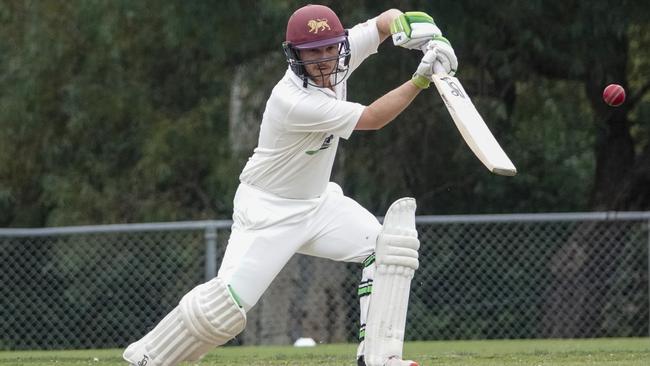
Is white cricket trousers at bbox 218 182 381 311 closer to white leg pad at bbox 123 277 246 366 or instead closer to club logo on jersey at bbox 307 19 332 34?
white leg pad at bbox 123 277 246 366

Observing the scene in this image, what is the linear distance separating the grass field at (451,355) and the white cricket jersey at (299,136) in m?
1.71

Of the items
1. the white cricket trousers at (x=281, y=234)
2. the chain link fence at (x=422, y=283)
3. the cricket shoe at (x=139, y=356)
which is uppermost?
the white cricket trousers at (x=281, y=234)

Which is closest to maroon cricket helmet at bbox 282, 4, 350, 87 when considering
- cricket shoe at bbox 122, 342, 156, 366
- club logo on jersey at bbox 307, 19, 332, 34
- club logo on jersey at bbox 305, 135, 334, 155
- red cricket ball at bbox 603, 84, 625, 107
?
club logo on jersey at bbox 307, 19, 332, 34

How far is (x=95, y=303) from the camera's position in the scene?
37.6ft

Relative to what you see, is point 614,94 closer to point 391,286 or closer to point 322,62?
point 322,62

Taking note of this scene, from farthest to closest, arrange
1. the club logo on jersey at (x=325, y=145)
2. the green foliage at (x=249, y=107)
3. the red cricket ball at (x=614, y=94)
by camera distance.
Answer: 1. the green foliage at (x=249, y=107)
2. the red cricket ball at (x=614, y=94)
3. the club logo on jersey at (x=325, y=145)

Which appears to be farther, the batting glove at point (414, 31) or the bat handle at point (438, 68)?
the batting glove at point (414, 31)

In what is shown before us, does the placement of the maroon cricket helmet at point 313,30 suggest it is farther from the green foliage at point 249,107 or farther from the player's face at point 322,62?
the green foliage at point 249,107

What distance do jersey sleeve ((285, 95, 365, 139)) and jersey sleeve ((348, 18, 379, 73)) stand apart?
24.7 inches

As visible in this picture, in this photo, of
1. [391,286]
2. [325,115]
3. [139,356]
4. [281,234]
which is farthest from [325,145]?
[139,356]

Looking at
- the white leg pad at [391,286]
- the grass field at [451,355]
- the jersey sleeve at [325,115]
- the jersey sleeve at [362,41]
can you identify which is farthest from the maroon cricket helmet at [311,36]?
the grass field at [451,355]

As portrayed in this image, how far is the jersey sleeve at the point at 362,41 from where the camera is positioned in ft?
21.7

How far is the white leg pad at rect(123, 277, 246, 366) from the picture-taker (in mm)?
5840

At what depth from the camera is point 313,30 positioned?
6.05 meters
